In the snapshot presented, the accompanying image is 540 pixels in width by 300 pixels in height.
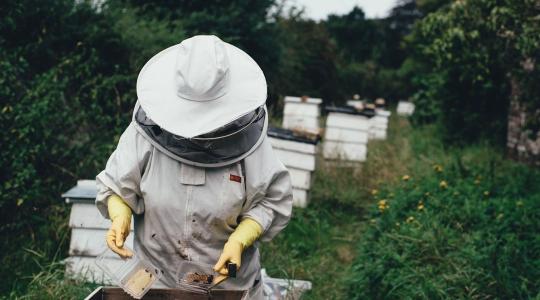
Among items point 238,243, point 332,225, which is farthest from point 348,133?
point 238,243

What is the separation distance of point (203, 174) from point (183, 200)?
0.46 feet

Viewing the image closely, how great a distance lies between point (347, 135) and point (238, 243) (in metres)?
6.00

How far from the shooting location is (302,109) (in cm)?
852

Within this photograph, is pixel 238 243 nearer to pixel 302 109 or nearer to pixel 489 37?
pixel 489 37

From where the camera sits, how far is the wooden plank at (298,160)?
6469 mm

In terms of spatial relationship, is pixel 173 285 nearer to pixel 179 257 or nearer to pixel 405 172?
pixel 179 257

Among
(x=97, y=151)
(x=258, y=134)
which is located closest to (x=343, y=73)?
(x=97, y=151)

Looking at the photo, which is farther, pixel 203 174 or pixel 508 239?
pixel 508 239

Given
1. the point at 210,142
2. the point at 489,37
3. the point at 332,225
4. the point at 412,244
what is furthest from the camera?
the point at 332,225

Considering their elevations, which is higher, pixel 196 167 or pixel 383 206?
pixel 196 167

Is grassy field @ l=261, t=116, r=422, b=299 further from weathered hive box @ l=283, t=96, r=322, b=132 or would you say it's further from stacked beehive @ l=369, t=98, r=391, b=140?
stacked beehive @ l=369, t=98, r=391, b=140

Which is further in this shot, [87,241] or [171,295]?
[87,241]

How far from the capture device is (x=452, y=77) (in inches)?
398

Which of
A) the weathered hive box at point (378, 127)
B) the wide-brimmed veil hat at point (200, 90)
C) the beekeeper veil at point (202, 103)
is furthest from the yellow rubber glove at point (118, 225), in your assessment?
the weathered hive box at point (378, 127)
